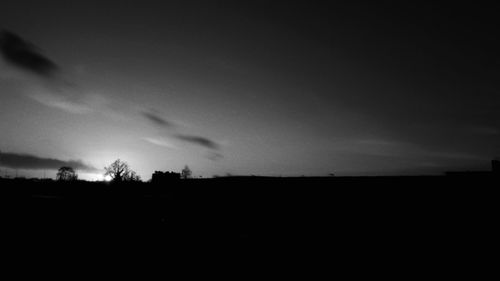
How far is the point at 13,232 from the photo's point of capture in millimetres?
12680

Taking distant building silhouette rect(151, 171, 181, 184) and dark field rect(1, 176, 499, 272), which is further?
distant building silhouette rect(151, 171, 181, 184)

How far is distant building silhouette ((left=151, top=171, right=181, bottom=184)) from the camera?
2376 centimetres

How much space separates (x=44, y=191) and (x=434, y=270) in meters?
28.9

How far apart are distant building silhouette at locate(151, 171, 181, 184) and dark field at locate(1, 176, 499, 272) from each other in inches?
263

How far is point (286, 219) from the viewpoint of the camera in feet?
45.6

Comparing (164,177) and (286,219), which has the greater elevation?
(164,177)

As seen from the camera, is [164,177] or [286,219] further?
[164,177]

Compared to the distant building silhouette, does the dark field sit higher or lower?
lower

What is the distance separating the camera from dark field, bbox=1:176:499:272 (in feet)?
34.7

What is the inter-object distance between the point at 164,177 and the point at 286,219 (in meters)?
13.5

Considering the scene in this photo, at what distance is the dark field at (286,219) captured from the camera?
1058 centimetres

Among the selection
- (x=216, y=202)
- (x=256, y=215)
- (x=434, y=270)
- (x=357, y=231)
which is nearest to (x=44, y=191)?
(x=216, y=202)

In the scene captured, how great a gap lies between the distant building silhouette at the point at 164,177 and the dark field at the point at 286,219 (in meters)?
6.69

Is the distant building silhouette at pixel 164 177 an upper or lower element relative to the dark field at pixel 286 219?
upper
